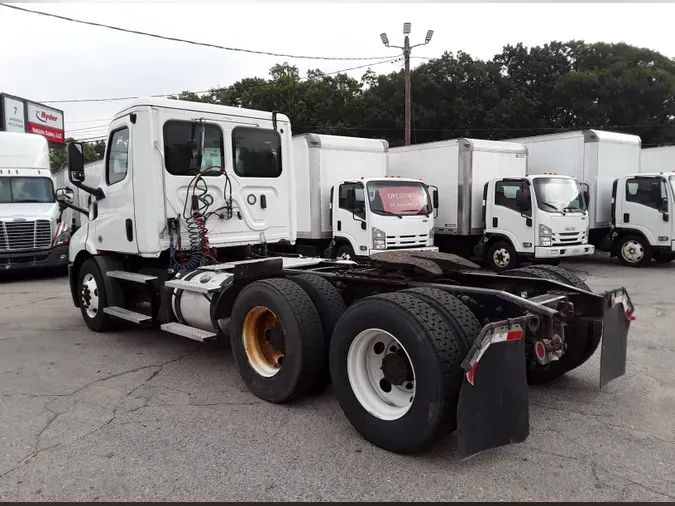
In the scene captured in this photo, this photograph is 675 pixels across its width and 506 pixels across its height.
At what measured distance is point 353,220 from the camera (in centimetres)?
1206

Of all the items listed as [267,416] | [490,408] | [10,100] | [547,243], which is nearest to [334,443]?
[267,416]

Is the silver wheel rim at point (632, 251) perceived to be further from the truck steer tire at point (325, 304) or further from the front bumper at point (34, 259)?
the front bumper at point (34, 259)

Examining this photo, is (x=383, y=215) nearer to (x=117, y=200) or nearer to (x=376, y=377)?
(x=117, y=200)

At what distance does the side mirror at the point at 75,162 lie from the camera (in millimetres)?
6348

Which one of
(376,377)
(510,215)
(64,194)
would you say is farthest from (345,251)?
(376,377)

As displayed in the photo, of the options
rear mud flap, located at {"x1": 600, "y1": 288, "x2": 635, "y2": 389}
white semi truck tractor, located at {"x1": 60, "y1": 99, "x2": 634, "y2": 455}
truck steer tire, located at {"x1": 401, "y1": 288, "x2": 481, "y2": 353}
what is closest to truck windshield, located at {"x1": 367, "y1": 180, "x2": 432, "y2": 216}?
white semi truck tractor, located at {"x1": 60, "y1": 99, "x2": 634, "y2": 455}

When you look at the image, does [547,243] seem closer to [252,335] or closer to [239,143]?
[239,143]

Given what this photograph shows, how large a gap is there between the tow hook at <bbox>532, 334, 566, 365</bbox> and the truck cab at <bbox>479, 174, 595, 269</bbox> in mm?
8794

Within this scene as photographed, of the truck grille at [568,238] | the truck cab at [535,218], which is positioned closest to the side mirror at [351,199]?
the truck cab at [535,218]

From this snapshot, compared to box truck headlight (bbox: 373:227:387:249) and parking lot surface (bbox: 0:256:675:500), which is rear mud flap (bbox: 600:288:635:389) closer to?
parking lot surface (bbox: 0:256:675:500)

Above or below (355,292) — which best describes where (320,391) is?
below

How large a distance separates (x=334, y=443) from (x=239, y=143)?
161 inches

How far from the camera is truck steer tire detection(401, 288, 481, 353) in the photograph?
3.39 m

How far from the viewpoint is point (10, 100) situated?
980 inches
